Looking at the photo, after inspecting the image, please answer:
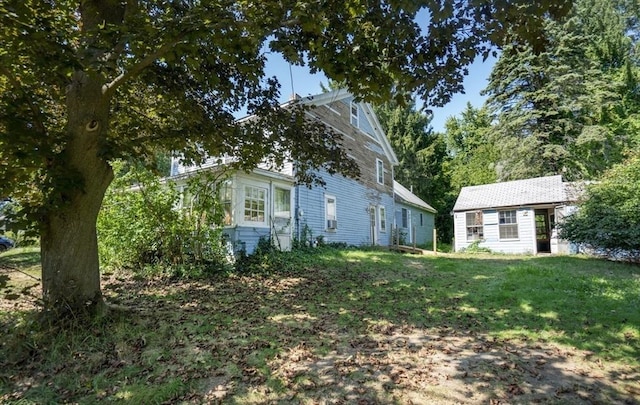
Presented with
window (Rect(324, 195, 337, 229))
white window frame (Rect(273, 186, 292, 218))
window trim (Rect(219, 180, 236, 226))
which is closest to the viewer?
window trim (Rect(219, 180, 236, 226))

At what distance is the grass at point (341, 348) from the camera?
3258mm

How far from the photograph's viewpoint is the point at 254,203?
438 inches

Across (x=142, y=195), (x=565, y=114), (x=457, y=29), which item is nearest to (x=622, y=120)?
(x=565, y=114)

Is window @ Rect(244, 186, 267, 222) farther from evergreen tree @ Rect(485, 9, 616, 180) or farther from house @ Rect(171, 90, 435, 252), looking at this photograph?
evergreen tree @ Rect(485, 9, 616, 180)

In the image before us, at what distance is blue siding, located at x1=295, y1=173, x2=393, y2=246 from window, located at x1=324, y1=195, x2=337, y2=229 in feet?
0.60

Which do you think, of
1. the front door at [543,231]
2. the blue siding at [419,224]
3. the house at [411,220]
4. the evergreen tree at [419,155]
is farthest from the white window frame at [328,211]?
the evergreen tree at [419,155]

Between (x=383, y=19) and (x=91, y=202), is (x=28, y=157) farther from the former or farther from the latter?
(x=383, y=19)

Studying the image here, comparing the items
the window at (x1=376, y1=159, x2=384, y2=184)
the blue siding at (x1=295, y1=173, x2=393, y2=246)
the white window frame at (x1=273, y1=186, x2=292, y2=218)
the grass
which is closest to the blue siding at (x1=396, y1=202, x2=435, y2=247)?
the blue siding at (x1=295, y1=173, x2=393, y2=246)

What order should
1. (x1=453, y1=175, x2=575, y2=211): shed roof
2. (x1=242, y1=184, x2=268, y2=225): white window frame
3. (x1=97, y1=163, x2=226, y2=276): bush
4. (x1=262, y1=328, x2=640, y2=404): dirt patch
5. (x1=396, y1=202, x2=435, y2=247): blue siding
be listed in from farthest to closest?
(x1=396, y1=202, x2=435, y2=247): blue siding
(x1=453, y1=175, x2=575, y2=211): shed roof
(x1=242, y1=184, x2=268, y2=225): white window frame
(x1=97, y1=163, x2=226, y2=276): bush
(x1=262, y1=328, x2=640, y2=404): dirt patch

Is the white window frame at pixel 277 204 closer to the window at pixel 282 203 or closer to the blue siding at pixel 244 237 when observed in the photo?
the window at pixel 282 203

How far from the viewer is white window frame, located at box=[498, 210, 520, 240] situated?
58.6 feet

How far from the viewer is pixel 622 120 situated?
2462 centimetres

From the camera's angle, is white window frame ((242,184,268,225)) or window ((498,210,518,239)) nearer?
white window frame ((242,184,268,225))

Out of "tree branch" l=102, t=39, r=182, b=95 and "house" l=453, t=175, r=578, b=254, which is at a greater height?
"tree branch" l=102, t=39, r=182, b=95
